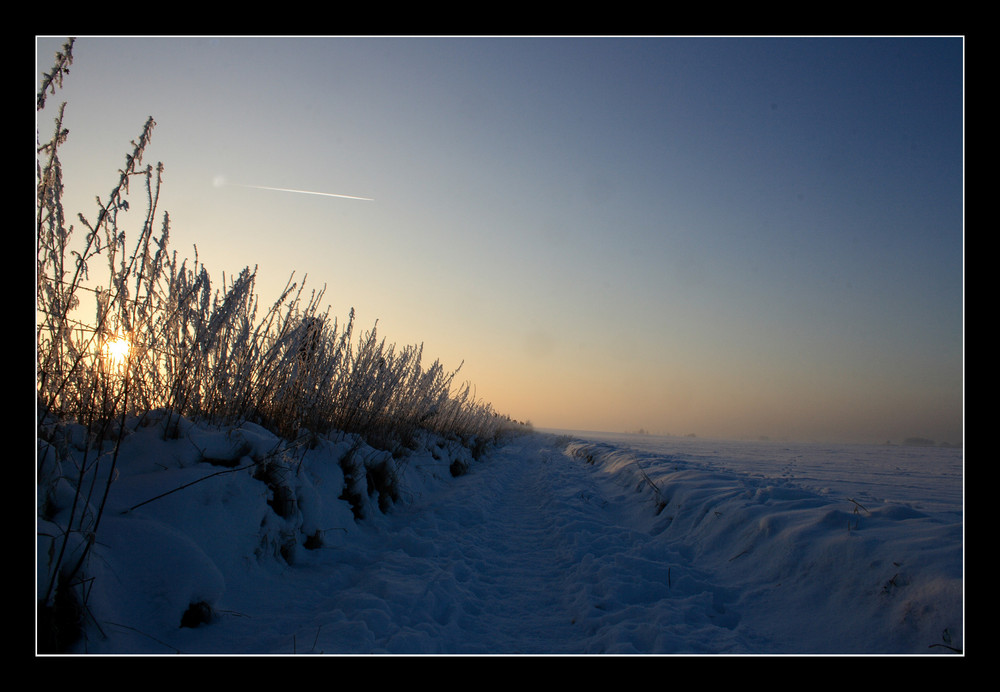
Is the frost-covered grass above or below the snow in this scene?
above

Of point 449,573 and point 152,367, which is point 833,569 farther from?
point 152,367

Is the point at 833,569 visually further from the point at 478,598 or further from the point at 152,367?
the point at 152,367

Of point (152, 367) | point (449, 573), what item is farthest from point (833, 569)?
point (152, 367)

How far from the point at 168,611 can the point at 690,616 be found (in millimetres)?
2451

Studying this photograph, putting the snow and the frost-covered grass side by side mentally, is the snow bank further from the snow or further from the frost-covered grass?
the frost-covered grass

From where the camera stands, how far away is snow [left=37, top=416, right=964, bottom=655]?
1814mm

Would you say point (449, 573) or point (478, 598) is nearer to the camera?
point (478, 598)

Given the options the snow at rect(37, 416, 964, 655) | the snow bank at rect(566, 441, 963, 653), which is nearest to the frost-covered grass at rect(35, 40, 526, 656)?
the snow at rect(37, 416, 964, 655)

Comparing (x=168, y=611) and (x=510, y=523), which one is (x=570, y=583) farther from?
(x=168, y=611)

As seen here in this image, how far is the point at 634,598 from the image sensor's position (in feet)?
8.34

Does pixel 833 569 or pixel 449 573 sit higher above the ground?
pixel 833 569

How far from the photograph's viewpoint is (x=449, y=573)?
2.72 m
